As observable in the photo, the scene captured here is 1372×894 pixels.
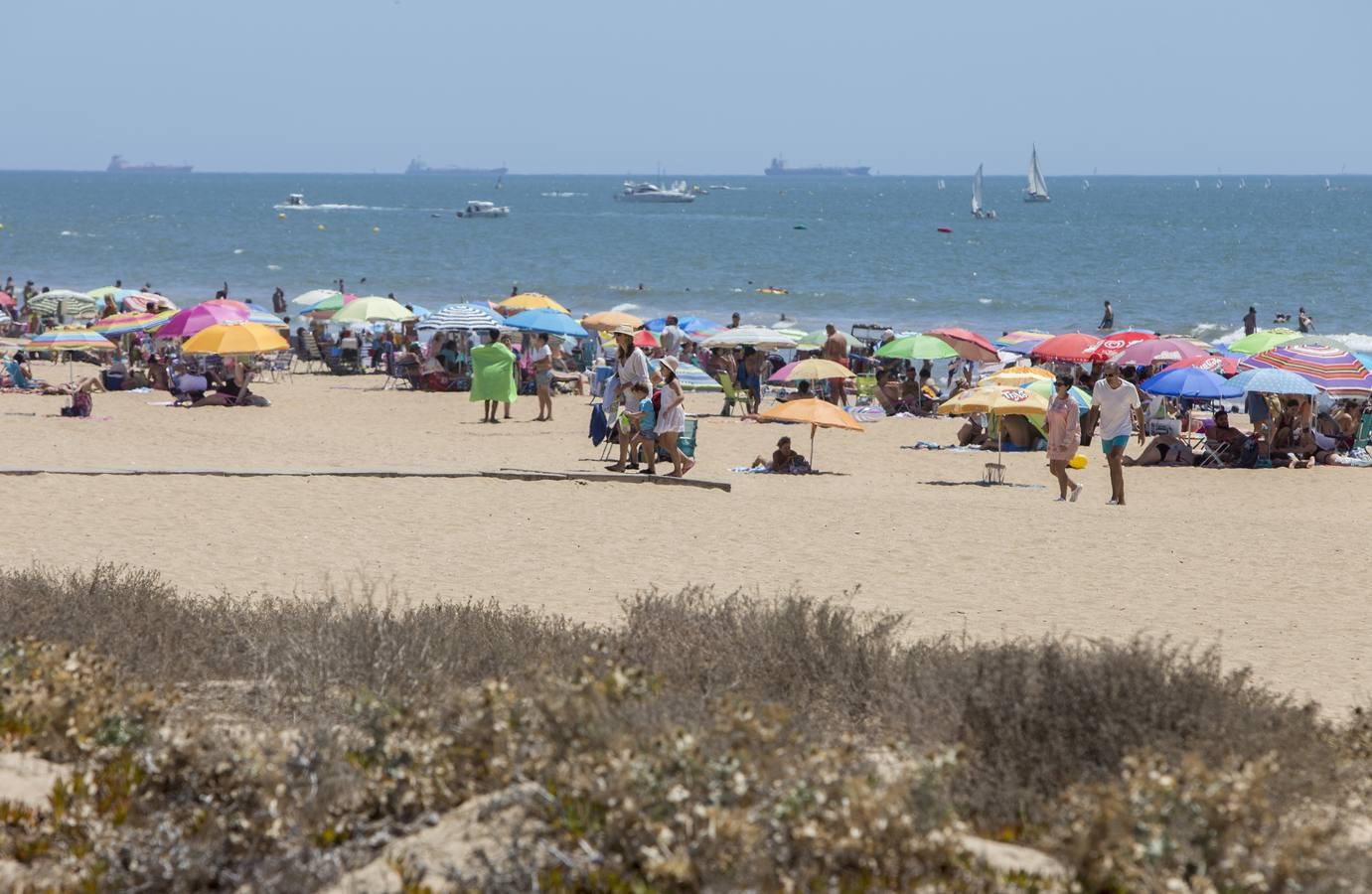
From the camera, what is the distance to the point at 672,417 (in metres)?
12.7

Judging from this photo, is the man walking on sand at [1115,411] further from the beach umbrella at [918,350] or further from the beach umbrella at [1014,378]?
the beach umbrella at [918,350]

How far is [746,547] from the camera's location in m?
10.2

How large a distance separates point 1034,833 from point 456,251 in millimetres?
73079

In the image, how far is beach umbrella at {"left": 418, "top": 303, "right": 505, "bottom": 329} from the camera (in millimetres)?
22141

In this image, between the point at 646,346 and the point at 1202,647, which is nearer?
the point at 1202,647

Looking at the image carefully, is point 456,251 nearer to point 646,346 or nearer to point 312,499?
point 646,346

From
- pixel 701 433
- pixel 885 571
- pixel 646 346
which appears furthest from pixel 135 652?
pixel 646 346

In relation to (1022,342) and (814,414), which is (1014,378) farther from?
(1022,342)

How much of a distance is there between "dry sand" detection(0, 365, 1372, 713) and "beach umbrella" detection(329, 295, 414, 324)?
8660 mm

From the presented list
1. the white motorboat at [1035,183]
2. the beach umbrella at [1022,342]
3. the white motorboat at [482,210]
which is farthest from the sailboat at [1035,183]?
the beach umbrella at [1022,342]

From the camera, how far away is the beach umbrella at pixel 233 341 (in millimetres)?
18734

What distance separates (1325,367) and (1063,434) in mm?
4759

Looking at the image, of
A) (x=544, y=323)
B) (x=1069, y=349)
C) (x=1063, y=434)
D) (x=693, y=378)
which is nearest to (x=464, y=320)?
(x=544, y=323)

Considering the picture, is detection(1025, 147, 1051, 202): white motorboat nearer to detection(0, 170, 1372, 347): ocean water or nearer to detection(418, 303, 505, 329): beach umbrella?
detection(0, 170, 1372, 347): ocean water
